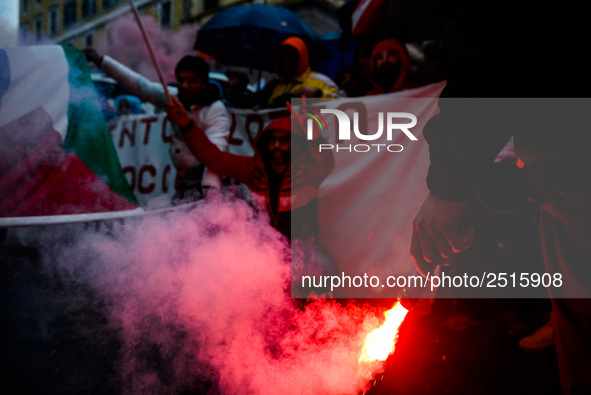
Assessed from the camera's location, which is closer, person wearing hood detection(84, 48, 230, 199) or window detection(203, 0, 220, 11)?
person wearing hood detection(84, 48, 230, 199)

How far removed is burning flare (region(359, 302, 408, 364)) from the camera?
184 cm

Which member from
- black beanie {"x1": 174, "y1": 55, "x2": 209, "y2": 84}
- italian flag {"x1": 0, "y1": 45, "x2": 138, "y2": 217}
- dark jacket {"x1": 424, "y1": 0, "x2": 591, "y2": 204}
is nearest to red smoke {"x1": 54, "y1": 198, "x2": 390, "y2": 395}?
italian flag {"x1": 0, "y1": 45, "x2": 138, "y2": 217}

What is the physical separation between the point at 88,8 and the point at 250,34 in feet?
61.3

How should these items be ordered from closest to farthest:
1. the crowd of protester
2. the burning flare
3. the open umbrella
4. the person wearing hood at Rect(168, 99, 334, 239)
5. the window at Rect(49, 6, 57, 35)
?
the burning flare
the crowd of protester
the person wearing hood at Rect(168, 99, 334, 239)
the open umbrella
the window at Rect(49, 6, 57, 35)

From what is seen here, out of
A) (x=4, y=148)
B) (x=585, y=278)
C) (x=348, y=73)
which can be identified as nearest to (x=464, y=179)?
(x=585, y=278)

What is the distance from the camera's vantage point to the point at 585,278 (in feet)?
4.12

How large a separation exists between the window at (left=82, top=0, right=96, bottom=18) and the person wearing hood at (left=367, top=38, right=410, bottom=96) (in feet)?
62.6

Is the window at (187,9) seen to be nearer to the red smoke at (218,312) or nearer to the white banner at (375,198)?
the white banner at (375,198)

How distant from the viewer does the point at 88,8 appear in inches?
816

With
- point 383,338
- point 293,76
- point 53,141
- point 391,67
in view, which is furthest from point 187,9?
point 383,338

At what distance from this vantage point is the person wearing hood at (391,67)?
425 centimetres

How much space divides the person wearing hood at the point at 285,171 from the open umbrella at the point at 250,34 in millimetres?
2725

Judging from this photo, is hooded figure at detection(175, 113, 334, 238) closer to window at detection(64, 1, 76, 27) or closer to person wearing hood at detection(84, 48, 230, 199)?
person wearing hood at detection(84, 48, 230, 199)

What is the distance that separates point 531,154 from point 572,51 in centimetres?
32
